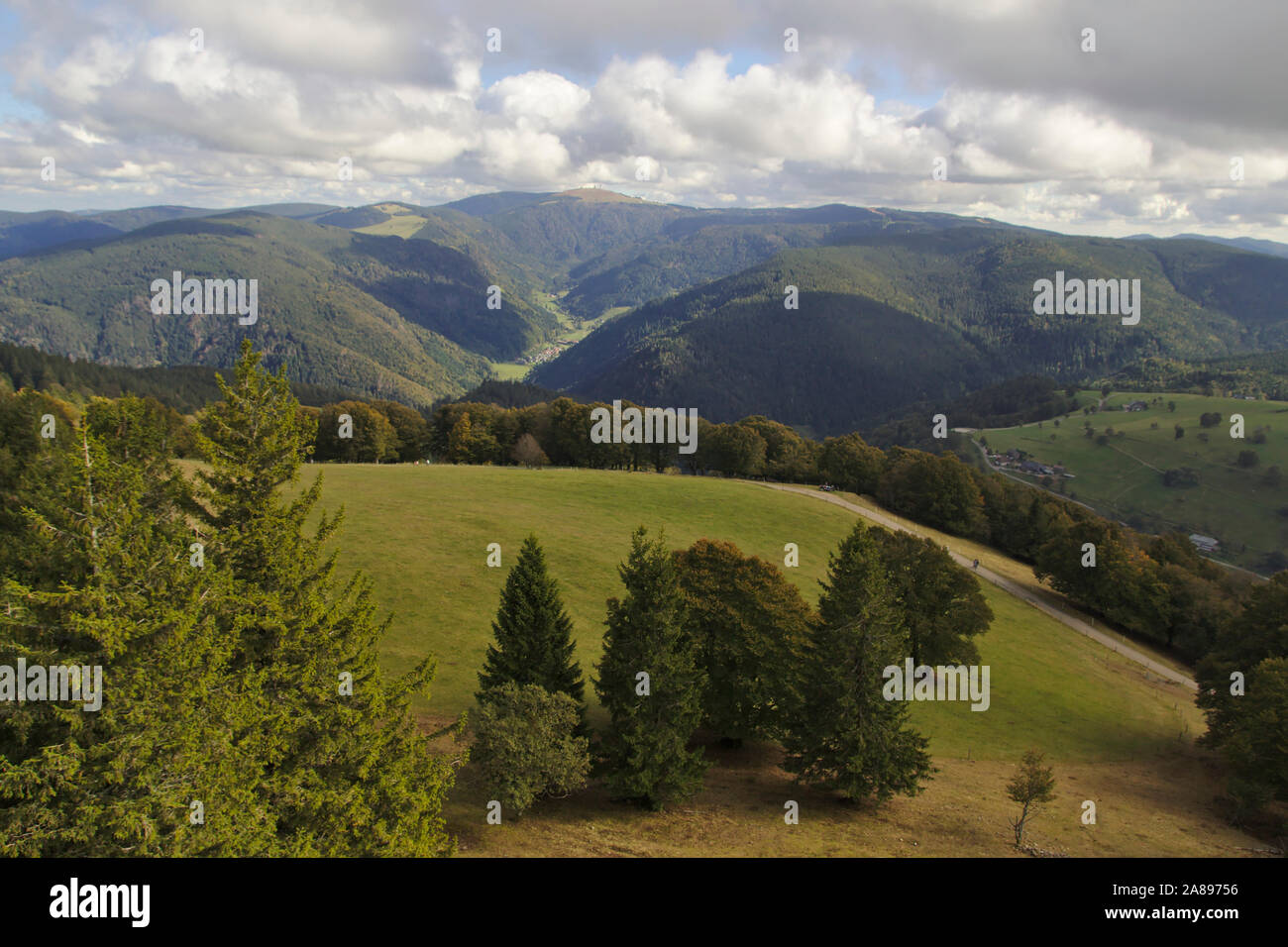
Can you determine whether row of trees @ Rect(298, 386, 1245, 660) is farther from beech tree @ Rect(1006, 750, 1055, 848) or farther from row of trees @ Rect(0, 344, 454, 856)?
row of trees @ Rect(0, 344, 454, 856)

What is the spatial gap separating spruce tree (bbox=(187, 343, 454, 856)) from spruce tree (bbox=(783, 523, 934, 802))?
20.3m

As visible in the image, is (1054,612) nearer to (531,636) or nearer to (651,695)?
(651,695)

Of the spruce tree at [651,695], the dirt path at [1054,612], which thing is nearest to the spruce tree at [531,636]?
the spruce tree at [651,695]

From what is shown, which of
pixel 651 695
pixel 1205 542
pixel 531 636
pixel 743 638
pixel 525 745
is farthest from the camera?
pixel 1205 542

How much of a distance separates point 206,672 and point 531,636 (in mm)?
18489

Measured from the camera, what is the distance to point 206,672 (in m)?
15.3

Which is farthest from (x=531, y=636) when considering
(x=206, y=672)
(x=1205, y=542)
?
(x=1205, y=542)

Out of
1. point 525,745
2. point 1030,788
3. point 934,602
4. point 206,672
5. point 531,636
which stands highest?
point 206,672

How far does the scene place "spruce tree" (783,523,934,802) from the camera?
31.1m

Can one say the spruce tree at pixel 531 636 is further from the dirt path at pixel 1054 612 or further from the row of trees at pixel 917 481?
the row of trees at pixel 917 481

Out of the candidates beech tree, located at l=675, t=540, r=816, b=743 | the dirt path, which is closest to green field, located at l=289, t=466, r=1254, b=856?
the dirt path
